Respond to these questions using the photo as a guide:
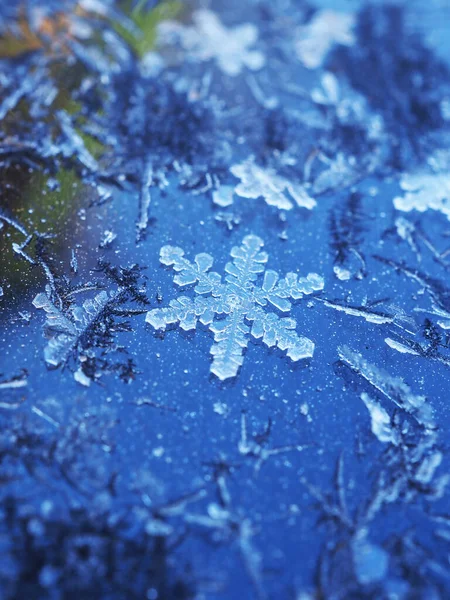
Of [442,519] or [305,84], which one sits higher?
[305,84]

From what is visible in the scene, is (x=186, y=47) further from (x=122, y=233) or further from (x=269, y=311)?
(x=269, y=311)

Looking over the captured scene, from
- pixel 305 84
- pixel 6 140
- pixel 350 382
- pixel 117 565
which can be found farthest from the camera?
pixel 305 84

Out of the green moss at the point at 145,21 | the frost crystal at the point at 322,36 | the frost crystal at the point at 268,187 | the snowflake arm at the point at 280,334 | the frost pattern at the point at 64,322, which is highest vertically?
the green moss at the point at 145,21

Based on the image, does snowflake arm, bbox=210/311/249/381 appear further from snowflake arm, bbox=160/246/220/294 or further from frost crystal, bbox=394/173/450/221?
frost crystal, bbox=394/173/450/221

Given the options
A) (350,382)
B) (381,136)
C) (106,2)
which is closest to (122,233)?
(350,382)

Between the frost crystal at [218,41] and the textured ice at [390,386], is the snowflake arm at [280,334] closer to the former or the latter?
the textured ice at [390,386]

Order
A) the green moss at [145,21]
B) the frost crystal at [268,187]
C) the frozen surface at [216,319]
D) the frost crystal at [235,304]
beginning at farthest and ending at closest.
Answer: the green moss at [145,21]
the frost crystal at [268,187]
the frost crystal at [235,304]
the frozen surface at [216,319]

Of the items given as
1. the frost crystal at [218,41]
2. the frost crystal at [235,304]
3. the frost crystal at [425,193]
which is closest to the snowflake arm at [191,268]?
the frost crystal at [235,304]
